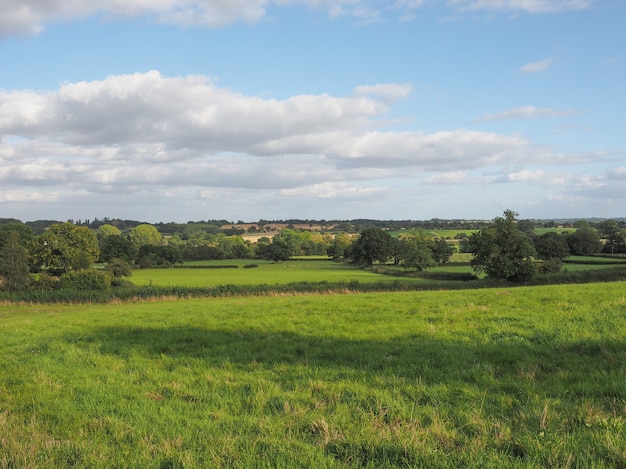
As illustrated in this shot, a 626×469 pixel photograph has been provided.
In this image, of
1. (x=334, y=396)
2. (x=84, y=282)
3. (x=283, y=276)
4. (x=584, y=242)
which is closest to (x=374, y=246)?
(x=283, y=276)

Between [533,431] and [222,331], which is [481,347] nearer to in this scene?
[533,431]


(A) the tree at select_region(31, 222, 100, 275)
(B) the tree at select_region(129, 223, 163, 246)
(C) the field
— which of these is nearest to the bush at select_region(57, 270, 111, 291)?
(C) the field

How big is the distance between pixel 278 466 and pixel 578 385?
16.7ft

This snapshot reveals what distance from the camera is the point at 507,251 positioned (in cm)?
5388

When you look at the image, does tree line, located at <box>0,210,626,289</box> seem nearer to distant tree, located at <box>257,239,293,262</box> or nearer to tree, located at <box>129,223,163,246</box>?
distant tree, located at <box>257,239,293,262</box>

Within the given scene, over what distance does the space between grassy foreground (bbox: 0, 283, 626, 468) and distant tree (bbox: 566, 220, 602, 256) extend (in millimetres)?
109776

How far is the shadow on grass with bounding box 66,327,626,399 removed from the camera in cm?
726

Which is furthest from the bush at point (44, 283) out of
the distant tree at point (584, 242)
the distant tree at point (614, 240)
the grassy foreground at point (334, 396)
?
the distant tree at point (614, 240)

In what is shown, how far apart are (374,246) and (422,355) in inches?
3668

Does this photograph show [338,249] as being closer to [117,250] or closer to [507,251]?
[117,250]

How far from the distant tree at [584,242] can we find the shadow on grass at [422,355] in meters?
115

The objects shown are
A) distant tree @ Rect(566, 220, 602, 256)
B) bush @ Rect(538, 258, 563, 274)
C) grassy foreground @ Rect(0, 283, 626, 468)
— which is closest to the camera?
grassy foreground @ Rect(0, 283, 626, 468)

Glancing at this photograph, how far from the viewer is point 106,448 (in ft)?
17.0

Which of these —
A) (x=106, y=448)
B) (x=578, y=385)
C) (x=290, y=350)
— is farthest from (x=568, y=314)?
(x=106, y=448)
